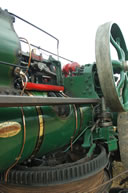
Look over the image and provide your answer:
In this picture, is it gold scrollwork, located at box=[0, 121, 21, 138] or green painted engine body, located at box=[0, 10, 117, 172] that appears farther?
green painted engine body, located at box=[0, 10, 117, 172]

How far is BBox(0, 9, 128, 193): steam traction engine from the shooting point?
4.58 ft

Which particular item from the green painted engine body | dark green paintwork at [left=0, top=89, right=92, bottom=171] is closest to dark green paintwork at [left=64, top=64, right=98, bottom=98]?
the green painted engine body

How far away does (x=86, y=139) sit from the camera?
2293 millimetres

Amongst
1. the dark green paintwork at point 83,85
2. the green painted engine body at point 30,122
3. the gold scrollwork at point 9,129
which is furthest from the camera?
the dark green paintwork at point 83,85

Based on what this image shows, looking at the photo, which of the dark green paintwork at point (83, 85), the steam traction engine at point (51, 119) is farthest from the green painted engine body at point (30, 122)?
the dark green paintwork at point (83, 85)

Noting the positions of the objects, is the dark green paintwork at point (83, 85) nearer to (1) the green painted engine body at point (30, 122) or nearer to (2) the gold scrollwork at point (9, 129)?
(1) the green painted engine body at point (30, 122)

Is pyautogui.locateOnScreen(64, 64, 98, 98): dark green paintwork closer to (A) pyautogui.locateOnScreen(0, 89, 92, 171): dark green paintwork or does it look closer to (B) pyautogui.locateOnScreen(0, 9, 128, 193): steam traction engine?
(B) pyautogui.locateOnScreen(0, 9, 128, 193): steam traction engine

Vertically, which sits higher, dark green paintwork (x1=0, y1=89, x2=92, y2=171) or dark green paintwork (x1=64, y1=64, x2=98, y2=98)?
dark green paintwork (x1=64, y1=64, x2=98, y2=98)

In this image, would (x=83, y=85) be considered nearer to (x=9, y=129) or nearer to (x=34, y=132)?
(x=34, y=132)

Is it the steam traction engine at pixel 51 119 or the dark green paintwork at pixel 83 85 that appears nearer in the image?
the steam traction engine at pixel 51 119

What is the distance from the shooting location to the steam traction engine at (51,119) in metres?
1.39

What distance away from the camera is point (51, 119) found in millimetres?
1732

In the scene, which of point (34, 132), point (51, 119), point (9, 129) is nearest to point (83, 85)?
point (51, 119)

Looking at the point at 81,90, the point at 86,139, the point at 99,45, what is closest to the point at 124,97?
the point at 81,90
